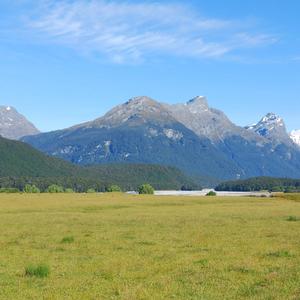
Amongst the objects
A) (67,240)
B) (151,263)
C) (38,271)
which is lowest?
(151,263)

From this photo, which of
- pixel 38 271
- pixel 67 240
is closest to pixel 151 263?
pixel 38 271

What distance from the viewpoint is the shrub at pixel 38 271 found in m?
25.6

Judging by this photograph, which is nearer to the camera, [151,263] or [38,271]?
[38,271]

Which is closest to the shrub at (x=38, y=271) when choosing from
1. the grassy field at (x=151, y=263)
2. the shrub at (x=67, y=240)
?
the grassy field at (x=151, y=263)

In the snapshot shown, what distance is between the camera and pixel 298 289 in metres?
21.1

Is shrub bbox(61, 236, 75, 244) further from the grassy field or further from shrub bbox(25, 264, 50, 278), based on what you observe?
shrub bbox(25, 264, 50, 278)

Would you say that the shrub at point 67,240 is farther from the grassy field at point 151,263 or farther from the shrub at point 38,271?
the shrub at point 38,271

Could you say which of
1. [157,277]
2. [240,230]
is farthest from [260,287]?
[240,230]

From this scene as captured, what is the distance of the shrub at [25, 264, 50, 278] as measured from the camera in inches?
1008

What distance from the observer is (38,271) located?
25.9 metres

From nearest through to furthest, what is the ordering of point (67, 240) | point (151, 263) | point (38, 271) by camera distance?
point (38, 271), point (151, 263), point (67, 240)

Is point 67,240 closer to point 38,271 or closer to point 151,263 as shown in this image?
point 151,263

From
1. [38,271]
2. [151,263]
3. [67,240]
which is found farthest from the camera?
[67,240]

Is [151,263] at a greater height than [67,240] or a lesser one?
lesser
